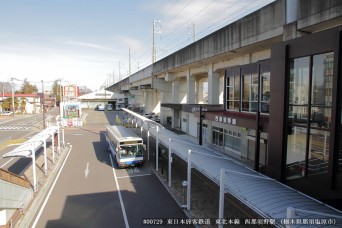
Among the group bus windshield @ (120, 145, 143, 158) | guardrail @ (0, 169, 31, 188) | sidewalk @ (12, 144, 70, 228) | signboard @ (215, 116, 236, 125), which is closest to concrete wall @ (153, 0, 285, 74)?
signboard @ (215, 116, 236, 125)

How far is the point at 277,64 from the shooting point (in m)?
11.8

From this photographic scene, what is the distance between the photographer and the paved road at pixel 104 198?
38.6 ft

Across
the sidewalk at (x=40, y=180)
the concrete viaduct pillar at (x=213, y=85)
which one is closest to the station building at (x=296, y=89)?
the concrete viaduct pillar at (x=213, y=85)

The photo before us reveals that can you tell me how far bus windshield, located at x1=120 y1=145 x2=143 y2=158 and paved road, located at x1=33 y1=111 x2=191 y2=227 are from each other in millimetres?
1167

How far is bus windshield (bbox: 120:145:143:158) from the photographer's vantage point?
755 inches

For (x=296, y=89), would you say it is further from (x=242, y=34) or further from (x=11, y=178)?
(x=11, y=178)

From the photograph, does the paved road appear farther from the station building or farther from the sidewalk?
the station building

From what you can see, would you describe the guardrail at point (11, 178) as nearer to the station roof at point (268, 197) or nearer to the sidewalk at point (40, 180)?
the sidewalk at point (40, 180)

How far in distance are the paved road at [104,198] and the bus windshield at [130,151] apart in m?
1.17

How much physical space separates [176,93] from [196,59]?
14.0 m

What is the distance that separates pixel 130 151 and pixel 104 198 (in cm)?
556

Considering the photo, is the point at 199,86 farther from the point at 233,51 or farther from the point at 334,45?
the point at 334,45

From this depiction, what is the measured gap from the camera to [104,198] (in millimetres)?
14188

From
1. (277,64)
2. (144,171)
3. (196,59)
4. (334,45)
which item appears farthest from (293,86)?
(196,59)
